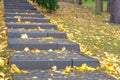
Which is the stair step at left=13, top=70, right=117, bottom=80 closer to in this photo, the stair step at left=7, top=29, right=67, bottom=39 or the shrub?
the stair step at left=7, top=29, right=67, bottom=39

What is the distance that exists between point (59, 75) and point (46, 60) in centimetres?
62

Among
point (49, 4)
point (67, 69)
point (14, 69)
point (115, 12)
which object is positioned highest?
point (49, 4)

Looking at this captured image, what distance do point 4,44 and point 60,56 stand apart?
156 cm

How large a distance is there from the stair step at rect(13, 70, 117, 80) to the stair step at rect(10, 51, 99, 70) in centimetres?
20

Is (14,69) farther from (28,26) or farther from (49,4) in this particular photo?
(49,4)

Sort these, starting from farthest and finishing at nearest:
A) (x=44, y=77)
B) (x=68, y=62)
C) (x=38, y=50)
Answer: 1. (x=38, y=50)
2. (x=68, y=62)
3. (x=44, y=77)

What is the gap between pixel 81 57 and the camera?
22.9 ft

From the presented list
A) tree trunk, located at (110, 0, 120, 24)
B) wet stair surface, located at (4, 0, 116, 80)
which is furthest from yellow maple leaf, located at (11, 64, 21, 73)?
tree trunk, located at (110, 0, 120, 24)

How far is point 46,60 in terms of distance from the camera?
6441 millimetres

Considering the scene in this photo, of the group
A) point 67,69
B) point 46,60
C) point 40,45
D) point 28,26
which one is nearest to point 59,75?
point 67,69

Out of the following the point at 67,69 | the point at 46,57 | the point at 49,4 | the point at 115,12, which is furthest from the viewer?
the point at 115,12

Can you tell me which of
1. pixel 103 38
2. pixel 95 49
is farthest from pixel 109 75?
pixel 103 38

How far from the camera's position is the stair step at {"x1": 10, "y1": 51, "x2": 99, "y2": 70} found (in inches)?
248

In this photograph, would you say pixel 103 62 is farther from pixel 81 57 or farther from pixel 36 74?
pixel 36 74
